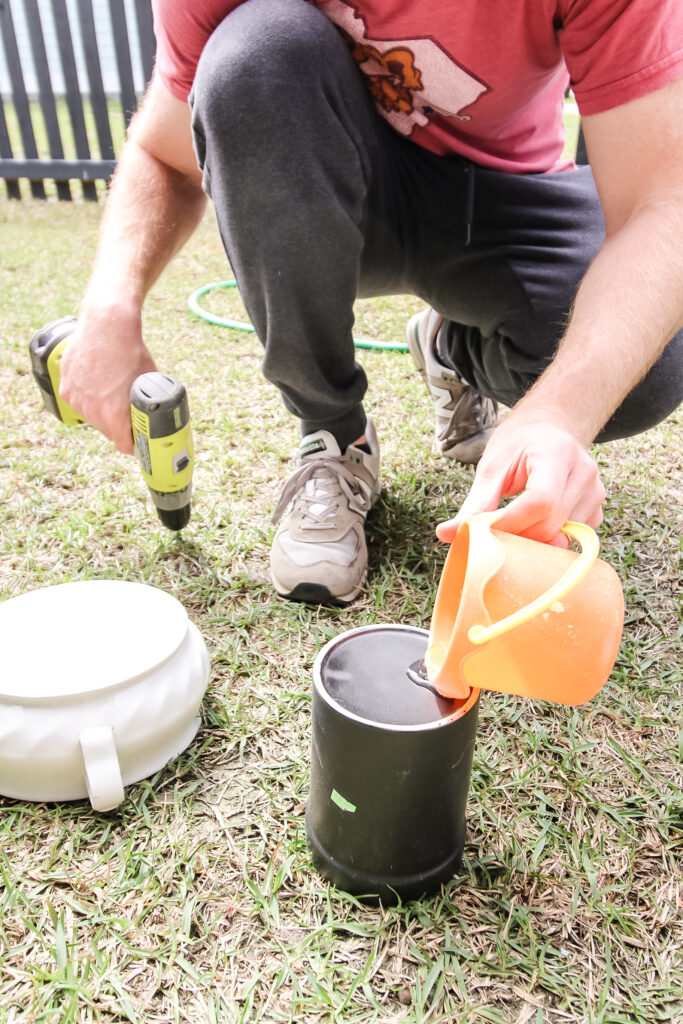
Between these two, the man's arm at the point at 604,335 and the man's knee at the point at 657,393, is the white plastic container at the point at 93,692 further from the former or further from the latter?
the man's knee at the point at 657,393

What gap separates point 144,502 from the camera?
1771mm

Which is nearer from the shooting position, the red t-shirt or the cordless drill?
the red t-shirt

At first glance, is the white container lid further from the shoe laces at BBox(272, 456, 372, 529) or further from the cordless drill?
the shoe laces at BBox(272, 456, 372, 529)

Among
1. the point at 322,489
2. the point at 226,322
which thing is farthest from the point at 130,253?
the point at 226,322

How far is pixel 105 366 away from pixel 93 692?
585 millimetres

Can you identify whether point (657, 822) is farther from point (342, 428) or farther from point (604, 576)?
point (342, 428)

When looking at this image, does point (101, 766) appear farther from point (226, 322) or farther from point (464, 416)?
point (226, 322)

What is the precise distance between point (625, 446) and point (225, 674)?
1.28m

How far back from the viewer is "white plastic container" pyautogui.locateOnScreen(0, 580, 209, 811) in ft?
3.24

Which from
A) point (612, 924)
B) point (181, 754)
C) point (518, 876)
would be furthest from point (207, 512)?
point (612, 924)

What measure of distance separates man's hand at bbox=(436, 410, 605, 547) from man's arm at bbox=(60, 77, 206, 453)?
728mm

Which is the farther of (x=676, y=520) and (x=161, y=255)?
(x=676, y=520)

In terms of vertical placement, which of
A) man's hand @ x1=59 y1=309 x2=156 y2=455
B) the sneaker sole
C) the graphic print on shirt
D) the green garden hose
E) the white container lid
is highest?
the graphic print on shirt

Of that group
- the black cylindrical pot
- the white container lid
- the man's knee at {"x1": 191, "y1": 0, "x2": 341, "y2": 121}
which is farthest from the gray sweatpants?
the black cylindrical pot
